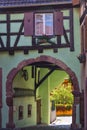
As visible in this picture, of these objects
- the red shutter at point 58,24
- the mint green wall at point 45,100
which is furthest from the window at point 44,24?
the mint green wall at point 45,100

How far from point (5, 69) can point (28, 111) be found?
5.27m

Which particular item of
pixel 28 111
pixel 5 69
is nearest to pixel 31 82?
pixel 28 111

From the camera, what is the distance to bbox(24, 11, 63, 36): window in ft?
83.6

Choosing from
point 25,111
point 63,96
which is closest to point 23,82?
point 25,111

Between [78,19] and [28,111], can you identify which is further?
[28,111]

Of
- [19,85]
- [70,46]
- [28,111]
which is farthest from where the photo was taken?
[28,111]

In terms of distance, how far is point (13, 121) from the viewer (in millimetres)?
26266

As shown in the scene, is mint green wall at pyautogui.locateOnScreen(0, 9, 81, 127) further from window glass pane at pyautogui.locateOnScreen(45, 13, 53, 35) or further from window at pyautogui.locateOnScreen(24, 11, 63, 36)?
window glass pane at pyautogui.locateOnScreen(45, 13, 53, 35)

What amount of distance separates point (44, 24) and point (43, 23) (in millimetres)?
77

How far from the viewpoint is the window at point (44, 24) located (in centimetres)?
2566

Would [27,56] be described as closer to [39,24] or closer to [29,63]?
[29,63]

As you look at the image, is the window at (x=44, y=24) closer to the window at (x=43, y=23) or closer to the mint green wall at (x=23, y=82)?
the window at (x=43, y=23)

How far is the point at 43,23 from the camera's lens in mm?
25750

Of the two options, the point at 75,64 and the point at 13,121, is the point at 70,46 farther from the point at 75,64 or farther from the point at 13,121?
the point at 13,121
